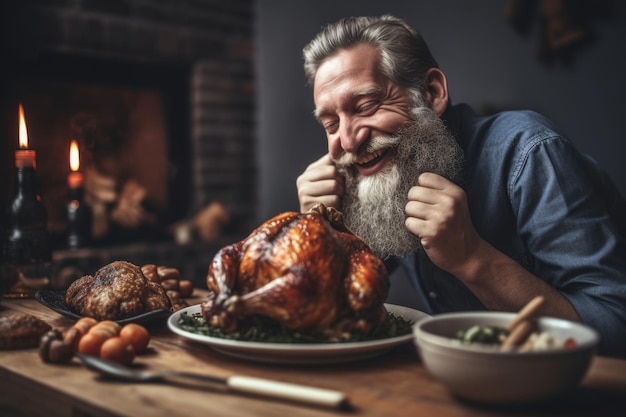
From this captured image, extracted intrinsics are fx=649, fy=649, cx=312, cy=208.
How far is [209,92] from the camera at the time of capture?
400 cm

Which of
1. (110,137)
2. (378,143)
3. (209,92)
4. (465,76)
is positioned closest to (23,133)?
(378,143)

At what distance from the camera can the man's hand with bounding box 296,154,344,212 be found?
1754mm

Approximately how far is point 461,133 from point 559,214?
46 cm

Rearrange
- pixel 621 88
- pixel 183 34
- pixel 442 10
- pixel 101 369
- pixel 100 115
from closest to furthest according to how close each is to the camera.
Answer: pixel 101 369
pixel 621 88
pixel 442 10
pixel 100 115
pixel 183 34

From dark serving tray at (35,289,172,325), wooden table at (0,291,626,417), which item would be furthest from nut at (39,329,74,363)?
dark serving tray at (35,289,172,325)

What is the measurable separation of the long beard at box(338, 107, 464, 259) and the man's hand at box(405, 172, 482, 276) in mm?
313

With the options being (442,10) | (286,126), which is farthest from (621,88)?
(286,126)

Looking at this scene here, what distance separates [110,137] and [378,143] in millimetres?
2339

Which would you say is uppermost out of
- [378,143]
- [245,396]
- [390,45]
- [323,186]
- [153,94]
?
[153,94]

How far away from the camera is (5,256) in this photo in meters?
1.70

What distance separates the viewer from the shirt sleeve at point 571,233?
1.31 m

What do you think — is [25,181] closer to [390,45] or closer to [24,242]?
[24,242]

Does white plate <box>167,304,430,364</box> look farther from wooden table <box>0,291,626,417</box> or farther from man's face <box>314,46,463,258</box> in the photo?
man's face <box>314,46,463,258</box>

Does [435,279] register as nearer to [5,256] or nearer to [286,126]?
[5,256]
